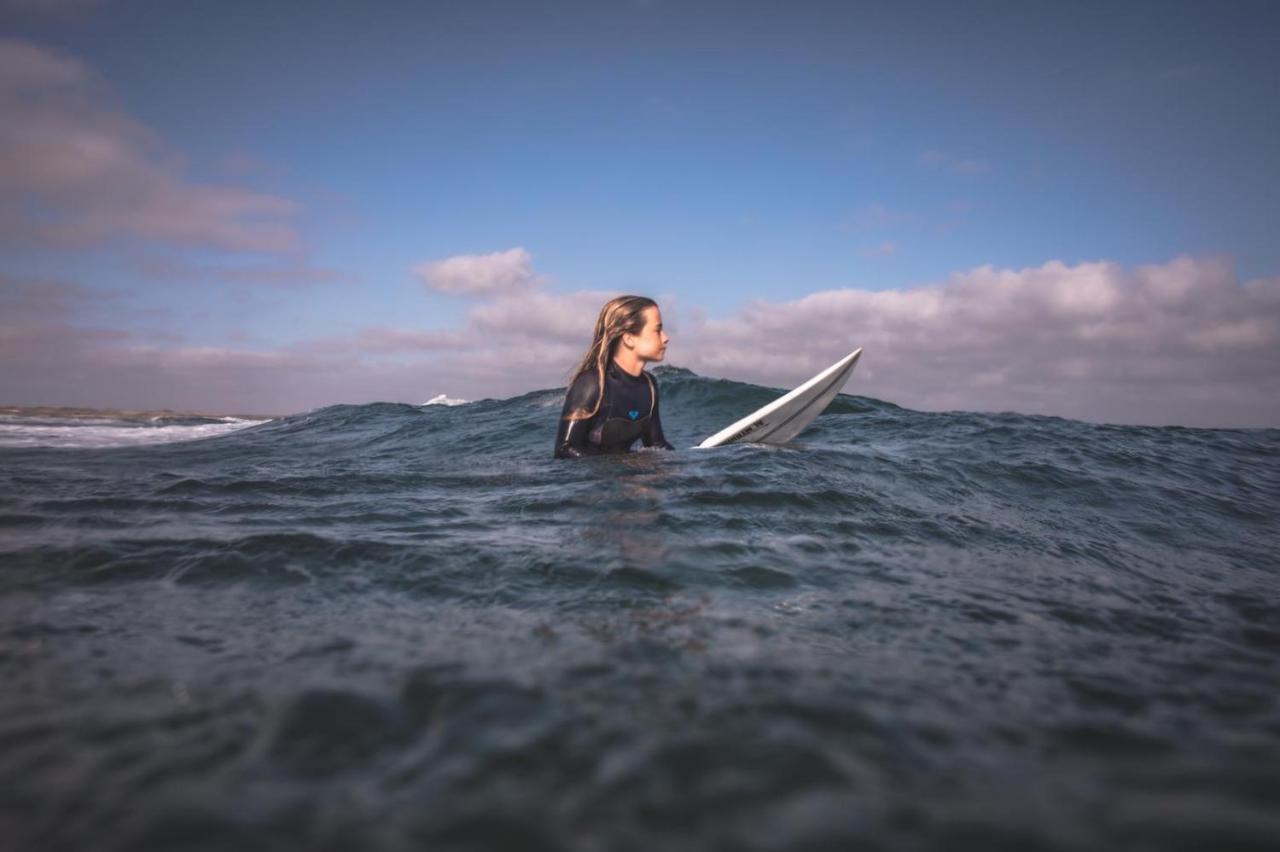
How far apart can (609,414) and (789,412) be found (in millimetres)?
3475

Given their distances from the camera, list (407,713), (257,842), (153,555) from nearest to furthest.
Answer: (257,842)
(407,713)
(153,555)

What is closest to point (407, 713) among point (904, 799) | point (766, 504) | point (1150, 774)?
point (904, 799)

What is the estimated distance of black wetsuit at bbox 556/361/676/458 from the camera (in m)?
7.23

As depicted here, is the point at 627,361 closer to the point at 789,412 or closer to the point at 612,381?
the point at 612,381

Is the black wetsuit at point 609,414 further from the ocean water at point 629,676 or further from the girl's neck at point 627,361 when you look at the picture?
the ocean water at point 629,676

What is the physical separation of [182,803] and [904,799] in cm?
167

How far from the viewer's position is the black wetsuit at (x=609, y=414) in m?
7.23

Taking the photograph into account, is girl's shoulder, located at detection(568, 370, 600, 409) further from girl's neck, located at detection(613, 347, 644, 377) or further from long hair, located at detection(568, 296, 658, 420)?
girl's neck, located at detection(613, 347, 644, 377)

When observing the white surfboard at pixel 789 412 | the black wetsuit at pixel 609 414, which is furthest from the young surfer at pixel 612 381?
the white surfboard at pixel 789 412

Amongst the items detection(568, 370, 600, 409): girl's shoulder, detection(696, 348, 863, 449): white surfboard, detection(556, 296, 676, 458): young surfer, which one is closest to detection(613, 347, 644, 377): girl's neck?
detection(556, 296, 676, 458): young surfer

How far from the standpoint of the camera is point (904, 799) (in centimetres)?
149

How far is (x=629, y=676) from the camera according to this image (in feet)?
6.97

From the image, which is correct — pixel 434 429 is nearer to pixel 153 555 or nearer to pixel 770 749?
pixel 153 555

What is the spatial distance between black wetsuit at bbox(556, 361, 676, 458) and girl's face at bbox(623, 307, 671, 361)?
0.35 metres
